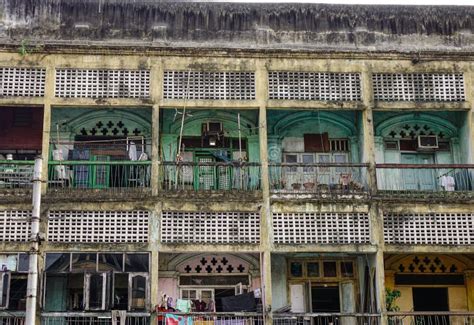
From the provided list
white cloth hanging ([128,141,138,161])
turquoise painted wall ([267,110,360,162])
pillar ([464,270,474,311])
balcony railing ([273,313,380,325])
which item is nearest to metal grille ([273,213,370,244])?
balcony railing ([273,313,380,325])

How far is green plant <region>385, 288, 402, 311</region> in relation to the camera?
17172 mm

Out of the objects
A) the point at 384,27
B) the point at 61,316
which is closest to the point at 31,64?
the point at 61,316

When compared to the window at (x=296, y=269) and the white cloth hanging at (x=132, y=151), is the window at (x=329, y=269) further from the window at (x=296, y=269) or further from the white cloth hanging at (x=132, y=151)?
the white cloth hanging at (x=132, y=151)

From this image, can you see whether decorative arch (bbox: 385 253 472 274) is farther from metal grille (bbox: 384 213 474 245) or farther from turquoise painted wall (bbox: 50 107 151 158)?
turquoise painted wall (bbox: 50 107 151 158)

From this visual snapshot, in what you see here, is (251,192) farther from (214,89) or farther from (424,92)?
(424,92)

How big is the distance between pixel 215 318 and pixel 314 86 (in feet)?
19.5

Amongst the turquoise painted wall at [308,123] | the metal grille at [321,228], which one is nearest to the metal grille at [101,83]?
the turquoise painted wall at [308,123]

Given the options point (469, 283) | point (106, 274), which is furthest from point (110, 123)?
point (469, 283)

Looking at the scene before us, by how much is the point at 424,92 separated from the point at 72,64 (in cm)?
844

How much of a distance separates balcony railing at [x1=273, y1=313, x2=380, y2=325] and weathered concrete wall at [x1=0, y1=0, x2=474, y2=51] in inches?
254

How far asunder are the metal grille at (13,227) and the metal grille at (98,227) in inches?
21.4

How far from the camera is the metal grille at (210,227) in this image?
1683 centimetres

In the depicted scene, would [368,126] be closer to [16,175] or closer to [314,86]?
[314,86]

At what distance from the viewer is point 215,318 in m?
16.8
